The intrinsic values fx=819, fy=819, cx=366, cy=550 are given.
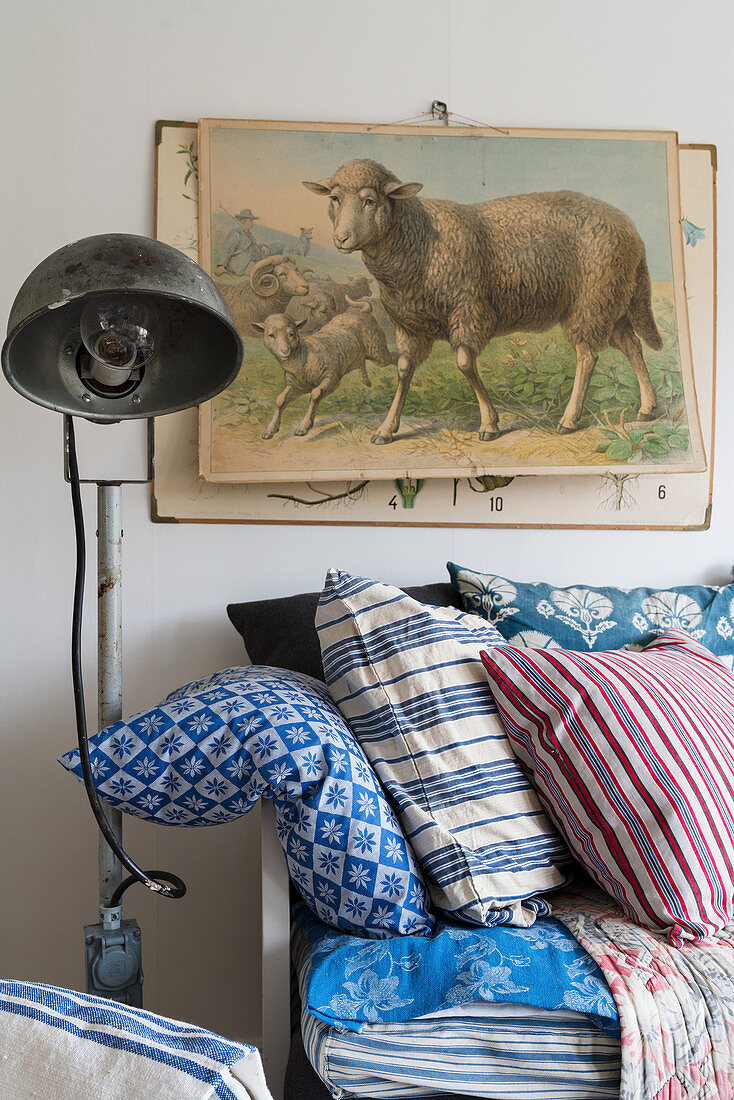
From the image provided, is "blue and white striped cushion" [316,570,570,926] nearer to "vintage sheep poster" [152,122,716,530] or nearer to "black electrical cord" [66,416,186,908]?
"black electrical cord" [66,416,186,908]

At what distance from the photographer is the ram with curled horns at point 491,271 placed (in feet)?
5.51

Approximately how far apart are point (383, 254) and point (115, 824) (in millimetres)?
1193

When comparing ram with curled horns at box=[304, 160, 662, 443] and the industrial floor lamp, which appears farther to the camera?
ram with curled horns at box=[304, 160, 662, 443]

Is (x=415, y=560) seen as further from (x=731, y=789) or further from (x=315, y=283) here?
(x=731, y=789)

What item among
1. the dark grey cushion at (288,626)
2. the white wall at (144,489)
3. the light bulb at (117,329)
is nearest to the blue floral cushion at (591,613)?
the dark grey cushion at (288,626)

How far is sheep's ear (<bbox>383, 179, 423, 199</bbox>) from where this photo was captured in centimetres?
169

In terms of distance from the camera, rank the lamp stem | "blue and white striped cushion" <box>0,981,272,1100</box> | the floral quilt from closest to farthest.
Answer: "blue and white striped cushion" <box>0,981,272,1100</box>, the floral quilt, the lamp stem

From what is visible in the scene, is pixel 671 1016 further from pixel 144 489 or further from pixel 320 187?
pixel 320 187

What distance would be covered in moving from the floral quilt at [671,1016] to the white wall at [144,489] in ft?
2.91

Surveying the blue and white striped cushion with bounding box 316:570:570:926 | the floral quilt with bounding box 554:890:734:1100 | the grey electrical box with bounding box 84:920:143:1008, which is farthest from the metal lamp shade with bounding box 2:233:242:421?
the floral quilt with bounding box 554:890:734:1100

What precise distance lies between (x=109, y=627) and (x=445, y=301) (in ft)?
3.20

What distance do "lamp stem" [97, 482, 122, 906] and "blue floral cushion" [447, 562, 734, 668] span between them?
0.67m

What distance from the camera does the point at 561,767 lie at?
3.57 ft

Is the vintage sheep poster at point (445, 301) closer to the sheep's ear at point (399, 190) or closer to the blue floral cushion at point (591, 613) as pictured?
the sheep's ear at point (399, 190)
